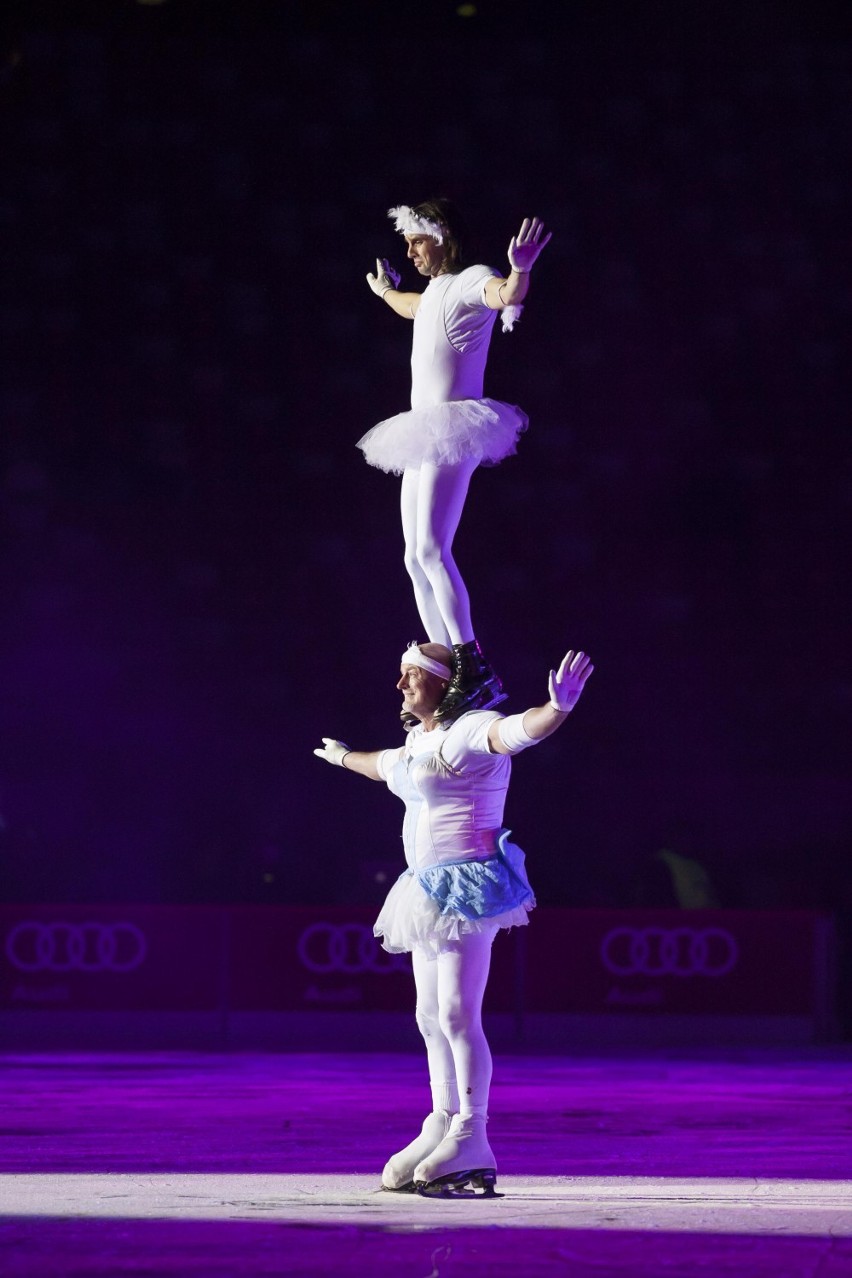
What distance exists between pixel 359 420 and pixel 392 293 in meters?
6.39

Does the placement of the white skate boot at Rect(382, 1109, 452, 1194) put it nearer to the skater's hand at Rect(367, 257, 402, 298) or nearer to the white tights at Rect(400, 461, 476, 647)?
the white tights at Rect(400, 461, 476, 647)

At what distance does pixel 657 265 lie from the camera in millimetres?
11336

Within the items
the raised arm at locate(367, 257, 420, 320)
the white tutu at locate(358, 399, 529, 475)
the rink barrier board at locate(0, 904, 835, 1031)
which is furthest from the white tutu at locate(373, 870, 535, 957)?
the rink barrier board at locate(0, 904, 835, 1031)

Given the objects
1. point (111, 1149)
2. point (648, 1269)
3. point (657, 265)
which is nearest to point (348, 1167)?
point (111, 1149)

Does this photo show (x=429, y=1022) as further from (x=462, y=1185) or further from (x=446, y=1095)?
(x=462, y=1185)

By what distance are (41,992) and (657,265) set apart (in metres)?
5.49

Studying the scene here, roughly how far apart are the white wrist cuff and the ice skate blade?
906 mm

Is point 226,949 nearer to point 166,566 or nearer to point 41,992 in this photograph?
point 41,992

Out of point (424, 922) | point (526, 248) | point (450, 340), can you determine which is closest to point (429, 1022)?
point (424, 922)

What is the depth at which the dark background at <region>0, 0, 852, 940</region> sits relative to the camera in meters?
11.3

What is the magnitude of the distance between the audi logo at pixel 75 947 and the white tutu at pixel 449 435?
482 centimetres

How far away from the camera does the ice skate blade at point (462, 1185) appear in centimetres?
407

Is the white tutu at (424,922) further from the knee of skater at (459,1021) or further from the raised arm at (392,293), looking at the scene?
the raised arm at (392,293)

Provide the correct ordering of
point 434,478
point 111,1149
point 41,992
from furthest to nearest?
point 41,992 < point 111,1149 < point 434,478
